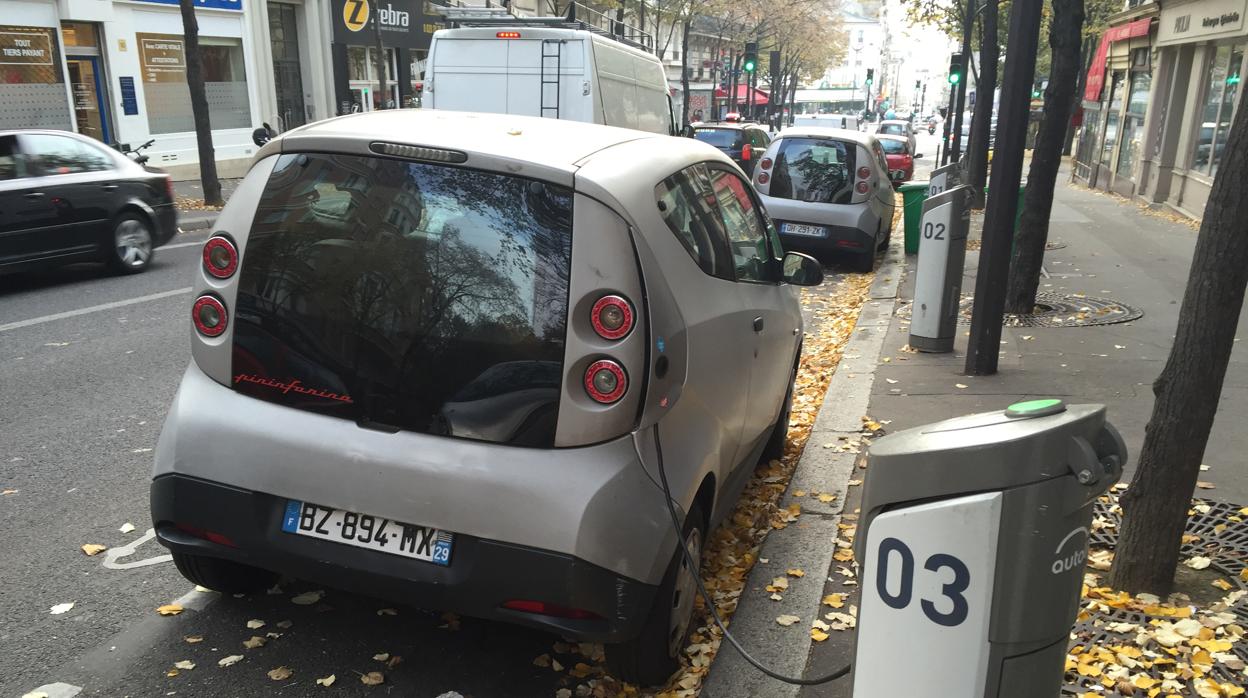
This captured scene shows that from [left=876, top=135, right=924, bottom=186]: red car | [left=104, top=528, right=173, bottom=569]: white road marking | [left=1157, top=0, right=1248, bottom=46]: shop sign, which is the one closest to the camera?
[left=104, top=528, right=173, bottom=569]: white road marking

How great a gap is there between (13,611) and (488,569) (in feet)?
6.74

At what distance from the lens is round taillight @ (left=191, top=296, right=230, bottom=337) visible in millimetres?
3182

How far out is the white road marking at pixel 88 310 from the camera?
27.3 ft

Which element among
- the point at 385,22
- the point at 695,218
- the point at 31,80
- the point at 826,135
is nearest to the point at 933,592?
the point at 695,218

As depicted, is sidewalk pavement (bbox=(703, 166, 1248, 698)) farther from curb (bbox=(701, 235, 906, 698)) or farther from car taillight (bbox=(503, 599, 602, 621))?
car taillight (bbox=(503, 599, 602, 621))

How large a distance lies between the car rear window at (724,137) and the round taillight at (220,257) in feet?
58.3

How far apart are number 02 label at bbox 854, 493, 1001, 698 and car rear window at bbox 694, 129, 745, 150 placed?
61.7ft

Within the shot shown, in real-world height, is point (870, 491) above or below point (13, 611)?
above

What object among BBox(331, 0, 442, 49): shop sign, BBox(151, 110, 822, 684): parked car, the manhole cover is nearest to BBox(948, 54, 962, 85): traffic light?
BBox(331, 0, 442, 49): shop sign

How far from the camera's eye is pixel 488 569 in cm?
288

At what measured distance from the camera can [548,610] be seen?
2.89m

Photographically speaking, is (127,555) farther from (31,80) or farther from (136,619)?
(31,80)

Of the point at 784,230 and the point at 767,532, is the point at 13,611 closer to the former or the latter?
the point at 767,532

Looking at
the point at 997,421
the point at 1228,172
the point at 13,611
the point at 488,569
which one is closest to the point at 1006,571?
the point at 997,421
